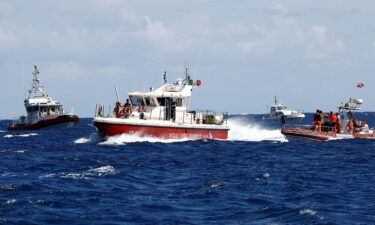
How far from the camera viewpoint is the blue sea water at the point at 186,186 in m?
18.1

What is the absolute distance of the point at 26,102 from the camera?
90750mm

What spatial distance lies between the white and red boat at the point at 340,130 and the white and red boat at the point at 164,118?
4.60 metres

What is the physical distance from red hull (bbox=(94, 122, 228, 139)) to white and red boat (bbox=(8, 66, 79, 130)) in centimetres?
4395

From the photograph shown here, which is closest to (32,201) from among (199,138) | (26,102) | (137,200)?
(137,200)

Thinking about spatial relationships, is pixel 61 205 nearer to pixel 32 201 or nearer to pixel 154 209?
pixel 32 201

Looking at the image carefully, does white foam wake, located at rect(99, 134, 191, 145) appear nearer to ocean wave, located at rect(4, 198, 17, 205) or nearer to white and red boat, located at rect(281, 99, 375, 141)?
white and red boat, located at rect(281, 99, 375, 141)

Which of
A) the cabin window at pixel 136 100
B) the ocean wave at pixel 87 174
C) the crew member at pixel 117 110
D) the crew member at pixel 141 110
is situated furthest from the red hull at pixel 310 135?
the ocean wave at pixel 87 174

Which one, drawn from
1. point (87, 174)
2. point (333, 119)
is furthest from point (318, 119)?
point (87, 174)

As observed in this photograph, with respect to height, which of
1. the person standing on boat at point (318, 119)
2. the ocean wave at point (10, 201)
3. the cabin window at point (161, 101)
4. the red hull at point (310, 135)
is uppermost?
the cabin window at point (161, 101)

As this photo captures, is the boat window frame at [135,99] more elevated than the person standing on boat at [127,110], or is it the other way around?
the boat window frame at [135,99]

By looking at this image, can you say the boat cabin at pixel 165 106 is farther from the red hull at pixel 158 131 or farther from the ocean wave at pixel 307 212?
the ocean wave at pixel 307 212

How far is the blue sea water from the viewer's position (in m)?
18.1

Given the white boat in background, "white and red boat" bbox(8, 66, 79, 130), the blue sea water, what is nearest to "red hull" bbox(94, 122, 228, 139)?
the blue sea water

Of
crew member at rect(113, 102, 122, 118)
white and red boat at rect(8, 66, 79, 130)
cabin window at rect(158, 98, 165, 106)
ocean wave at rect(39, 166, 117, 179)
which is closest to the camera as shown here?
ocean wave at rect(39, 166, 117, 179)
